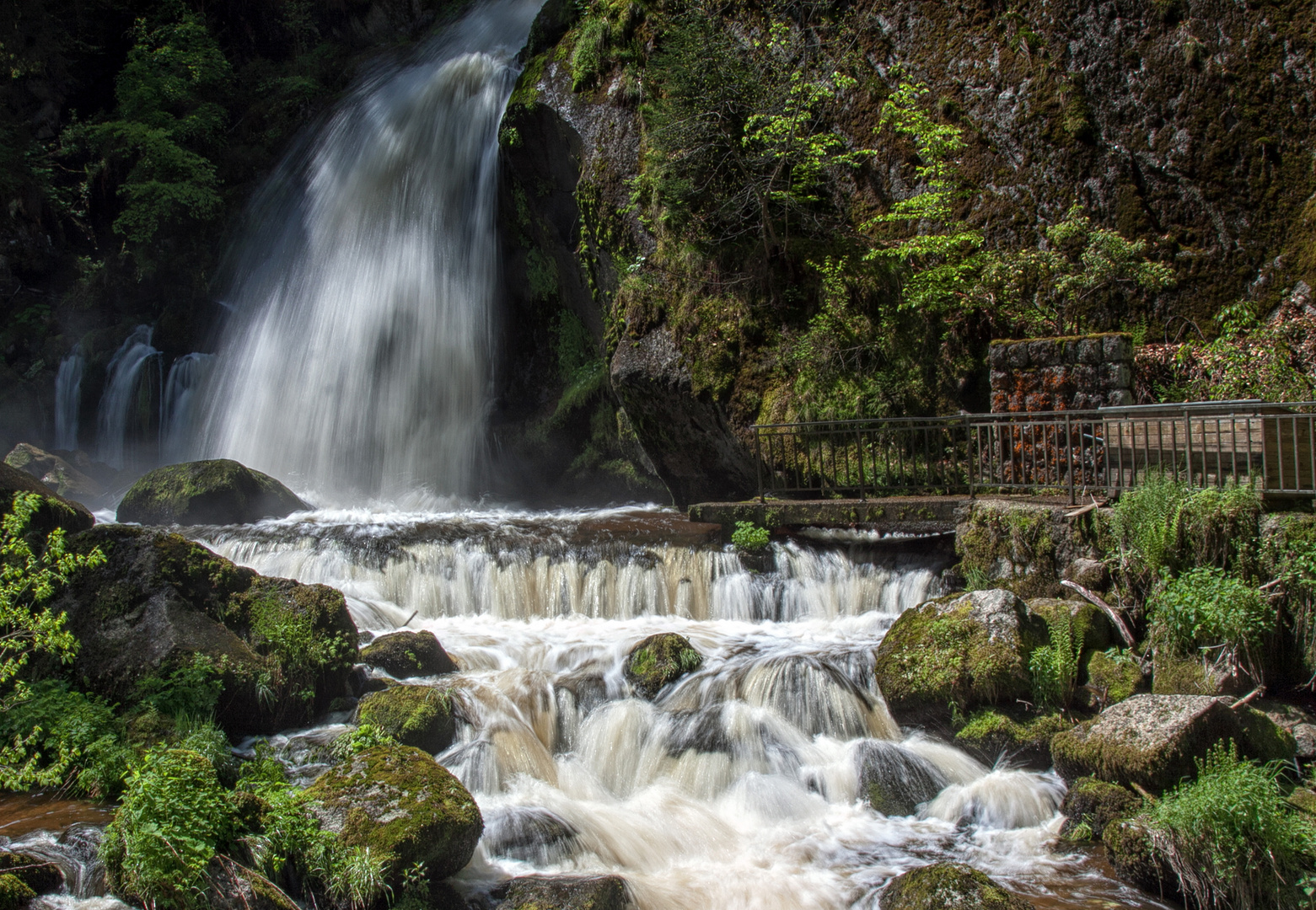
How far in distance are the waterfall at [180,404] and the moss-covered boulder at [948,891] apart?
22183 mm

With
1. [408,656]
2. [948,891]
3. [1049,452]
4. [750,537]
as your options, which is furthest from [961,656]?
[408,656]

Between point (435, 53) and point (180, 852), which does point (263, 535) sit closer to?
point (180, 852)

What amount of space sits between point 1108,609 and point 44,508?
10848 mm

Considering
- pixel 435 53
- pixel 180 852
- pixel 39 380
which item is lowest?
pixel 180 852

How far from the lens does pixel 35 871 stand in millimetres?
4672

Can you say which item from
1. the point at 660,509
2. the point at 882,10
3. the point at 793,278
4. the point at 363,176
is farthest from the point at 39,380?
the point at 882,10

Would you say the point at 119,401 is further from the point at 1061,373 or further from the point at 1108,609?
the point at 1108,609

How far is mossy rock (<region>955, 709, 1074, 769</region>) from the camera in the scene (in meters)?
6.80

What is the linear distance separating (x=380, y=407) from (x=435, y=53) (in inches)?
497

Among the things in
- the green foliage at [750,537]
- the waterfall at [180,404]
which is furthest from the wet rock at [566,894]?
the waterfall at [180,404]

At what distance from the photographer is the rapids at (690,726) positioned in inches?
232

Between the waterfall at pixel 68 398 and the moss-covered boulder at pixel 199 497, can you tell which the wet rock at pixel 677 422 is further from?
the waterfall at pixel 68 398

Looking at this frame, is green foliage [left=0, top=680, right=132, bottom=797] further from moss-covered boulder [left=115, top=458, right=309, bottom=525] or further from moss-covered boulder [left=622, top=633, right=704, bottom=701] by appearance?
moss-covered boulder [left=115, top=458, right=309, bottom=525]

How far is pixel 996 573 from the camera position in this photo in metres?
8.98
